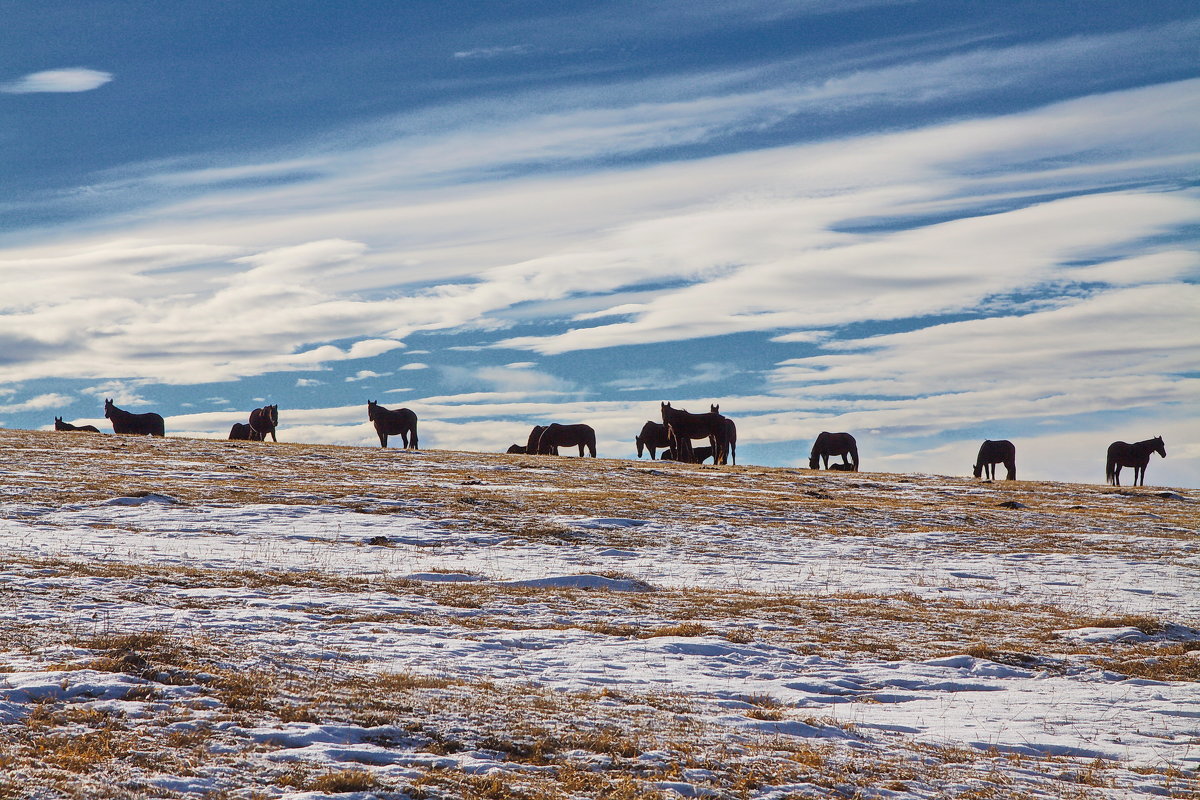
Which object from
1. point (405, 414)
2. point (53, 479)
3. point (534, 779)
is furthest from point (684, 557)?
point (405, 414)

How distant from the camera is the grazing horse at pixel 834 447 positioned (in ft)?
202

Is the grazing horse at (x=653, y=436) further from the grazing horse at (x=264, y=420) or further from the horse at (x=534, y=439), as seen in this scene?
the grazing horse at (x=264, y=420)

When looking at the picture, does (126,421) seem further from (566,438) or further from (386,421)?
(566,438)

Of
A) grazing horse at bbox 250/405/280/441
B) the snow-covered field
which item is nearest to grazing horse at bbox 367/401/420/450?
grazing horse at bbox 250/405/280/441

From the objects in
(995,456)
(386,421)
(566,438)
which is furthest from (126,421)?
(995,456)

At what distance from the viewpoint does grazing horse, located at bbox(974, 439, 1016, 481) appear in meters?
59.1

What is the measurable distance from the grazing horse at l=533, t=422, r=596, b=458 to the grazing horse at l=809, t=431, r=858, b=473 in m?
13.5

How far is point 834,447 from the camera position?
203 feet

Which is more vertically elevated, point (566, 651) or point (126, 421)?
point (126, 421)

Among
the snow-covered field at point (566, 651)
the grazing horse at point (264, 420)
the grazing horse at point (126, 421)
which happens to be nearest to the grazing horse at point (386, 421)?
the grazing horse at point (264, 420)

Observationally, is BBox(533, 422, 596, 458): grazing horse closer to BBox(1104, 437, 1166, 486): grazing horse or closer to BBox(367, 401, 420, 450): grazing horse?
BBox(367, 401, 420, 450): grazing horse

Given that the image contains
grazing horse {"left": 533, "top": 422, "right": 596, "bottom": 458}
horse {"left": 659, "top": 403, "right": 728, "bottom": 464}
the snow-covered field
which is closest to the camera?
the snow-covered field

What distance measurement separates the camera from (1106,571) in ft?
76.9

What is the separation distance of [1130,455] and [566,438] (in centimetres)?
3447
